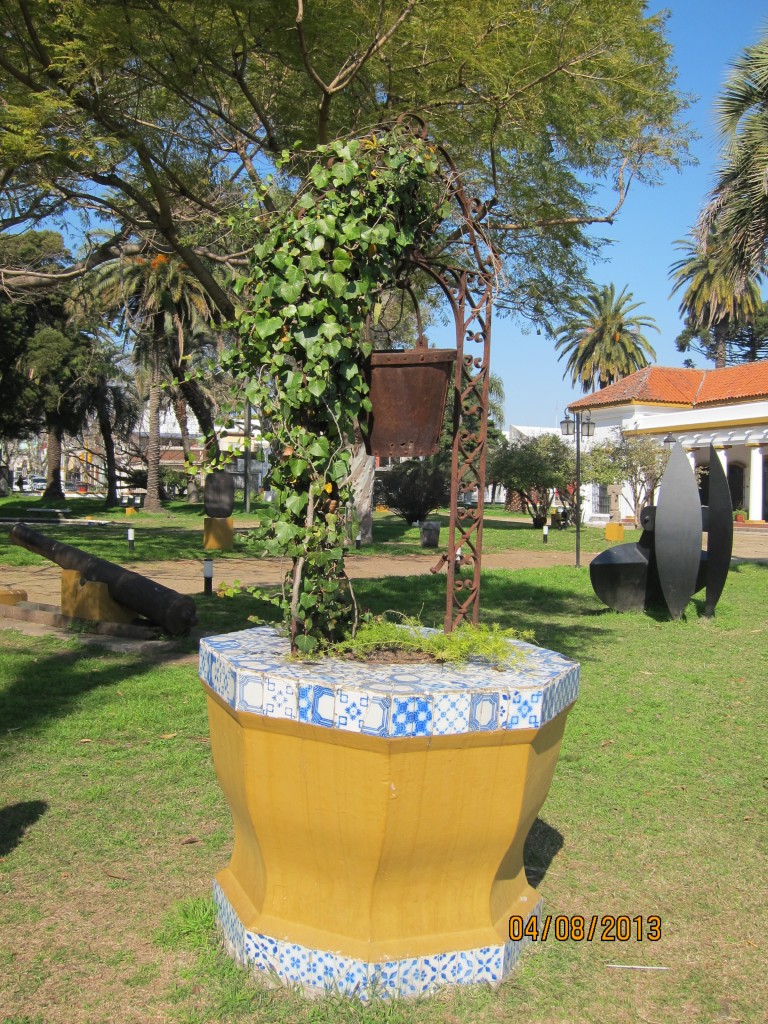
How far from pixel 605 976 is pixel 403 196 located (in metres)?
2.93

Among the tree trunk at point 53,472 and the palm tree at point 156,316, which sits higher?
the palm tree at point 156,316

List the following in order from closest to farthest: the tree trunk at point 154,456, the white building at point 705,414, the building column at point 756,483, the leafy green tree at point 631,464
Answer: the leafy green tree at point 631,464 → the building column at point 756,483 → the white building at point 705,414 → the tree trunk at point 154,456

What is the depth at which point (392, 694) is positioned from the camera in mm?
2830

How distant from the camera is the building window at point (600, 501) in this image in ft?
133

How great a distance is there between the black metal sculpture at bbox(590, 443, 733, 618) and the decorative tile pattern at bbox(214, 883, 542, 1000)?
866cm

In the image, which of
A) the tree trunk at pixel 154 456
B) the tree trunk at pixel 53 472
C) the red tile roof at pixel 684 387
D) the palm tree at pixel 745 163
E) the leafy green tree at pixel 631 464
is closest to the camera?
the palm tree at pixel 745 163

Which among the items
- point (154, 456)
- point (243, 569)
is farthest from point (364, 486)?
point (154, 456)

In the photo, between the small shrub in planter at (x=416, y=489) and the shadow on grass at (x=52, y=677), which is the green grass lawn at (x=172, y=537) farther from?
the shadow on grass at (x=52, y=677)

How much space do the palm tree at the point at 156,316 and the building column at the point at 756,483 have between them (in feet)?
69.9

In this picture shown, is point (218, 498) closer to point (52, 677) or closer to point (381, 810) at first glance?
point (52, 677)

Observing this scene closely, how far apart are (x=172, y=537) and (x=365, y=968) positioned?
19776 mm

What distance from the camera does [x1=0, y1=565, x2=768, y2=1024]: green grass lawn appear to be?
301cm

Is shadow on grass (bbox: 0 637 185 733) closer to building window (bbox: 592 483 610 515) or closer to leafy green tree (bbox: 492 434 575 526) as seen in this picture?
leafy green tree (bbox: 492 434 575 526)
